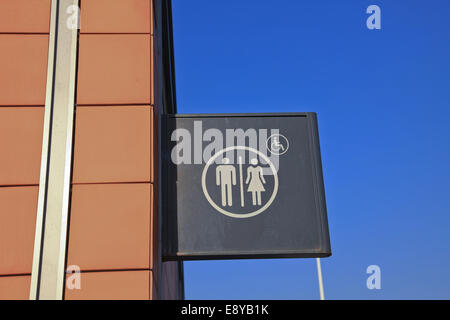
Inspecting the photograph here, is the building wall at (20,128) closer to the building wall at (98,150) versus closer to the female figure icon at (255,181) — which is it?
the building wall at (98,150)

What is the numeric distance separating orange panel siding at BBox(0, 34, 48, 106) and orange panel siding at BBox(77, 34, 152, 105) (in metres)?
0.41

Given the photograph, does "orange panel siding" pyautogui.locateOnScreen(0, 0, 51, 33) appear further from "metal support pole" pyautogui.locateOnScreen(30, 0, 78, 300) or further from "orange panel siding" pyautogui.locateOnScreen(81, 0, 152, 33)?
"orange panel siding" pyautogui.locateOnScreen(81, 0, 152, 33)


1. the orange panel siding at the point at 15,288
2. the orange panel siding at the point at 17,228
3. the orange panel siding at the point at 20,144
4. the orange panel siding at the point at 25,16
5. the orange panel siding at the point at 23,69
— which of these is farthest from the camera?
the orange panel siding at the point at 25,16

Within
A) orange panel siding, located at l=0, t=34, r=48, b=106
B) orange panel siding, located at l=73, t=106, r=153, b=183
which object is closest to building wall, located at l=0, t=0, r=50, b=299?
orange panel siding, located at l=0, t=34, r=48, b=106

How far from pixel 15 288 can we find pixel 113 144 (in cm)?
162

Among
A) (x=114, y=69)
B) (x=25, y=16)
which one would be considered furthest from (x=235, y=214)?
(x=25, y=16)

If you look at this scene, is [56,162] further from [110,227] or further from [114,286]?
[114,286]

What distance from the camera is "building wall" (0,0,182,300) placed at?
429cm

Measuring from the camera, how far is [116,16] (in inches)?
208

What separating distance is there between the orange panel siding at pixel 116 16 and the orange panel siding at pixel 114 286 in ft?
8.86

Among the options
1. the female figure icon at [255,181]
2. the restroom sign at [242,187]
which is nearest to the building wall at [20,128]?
the restroom sign at [242,187]

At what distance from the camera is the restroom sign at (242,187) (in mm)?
4918
